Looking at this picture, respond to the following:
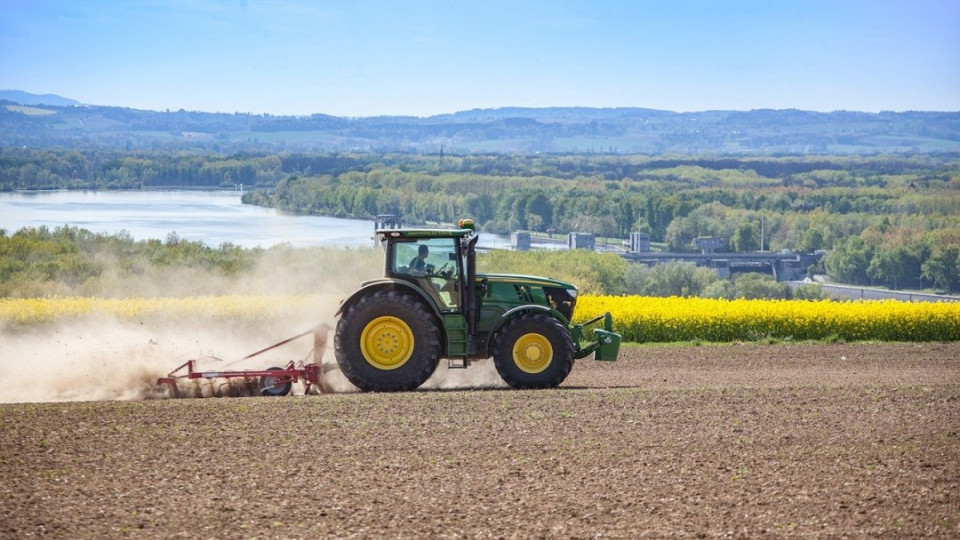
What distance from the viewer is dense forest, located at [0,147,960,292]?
65.9 metres

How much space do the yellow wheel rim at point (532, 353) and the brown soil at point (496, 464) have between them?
0.52 meters

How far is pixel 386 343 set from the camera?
14.9 m

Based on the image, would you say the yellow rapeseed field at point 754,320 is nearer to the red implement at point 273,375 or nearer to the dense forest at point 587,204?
the red implement at point 273,375

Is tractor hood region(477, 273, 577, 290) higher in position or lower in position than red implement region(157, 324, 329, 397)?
higher

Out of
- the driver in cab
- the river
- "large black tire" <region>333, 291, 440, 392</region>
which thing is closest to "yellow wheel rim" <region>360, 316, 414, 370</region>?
"large black tire" <region>333, 291, 440, 392</region>

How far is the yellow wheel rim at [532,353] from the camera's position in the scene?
15.1 m

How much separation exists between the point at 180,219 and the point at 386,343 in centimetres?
5157

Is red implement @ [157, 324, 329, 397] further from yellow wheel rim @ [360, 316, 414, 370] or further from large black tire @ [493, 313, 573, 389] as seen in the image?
large black tire @ [493, 313, 573, 389]

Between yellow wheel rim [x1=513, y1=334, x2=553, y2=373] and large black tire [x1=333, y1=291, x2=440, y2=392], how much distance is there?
3.65 ft

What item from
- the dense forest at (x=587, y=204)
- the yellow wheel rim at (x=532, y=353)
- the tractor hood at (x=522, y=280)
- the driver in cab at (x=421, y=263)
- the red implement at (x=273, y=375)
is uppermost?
the driver in cab at (x=421, y=263)

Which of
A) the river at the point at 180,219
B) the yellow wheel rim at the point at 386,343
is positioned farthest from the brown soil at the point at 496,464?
the river at the point at 180,219

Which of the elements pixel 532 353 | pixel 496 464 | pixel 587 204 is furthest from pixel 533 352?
pixel 587 204

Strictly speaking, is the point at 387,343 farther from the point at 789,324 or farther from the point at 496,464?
the point at 789,324

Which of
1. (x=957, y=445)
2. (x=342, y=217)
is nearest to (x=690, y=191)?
(x=342, y=217)
